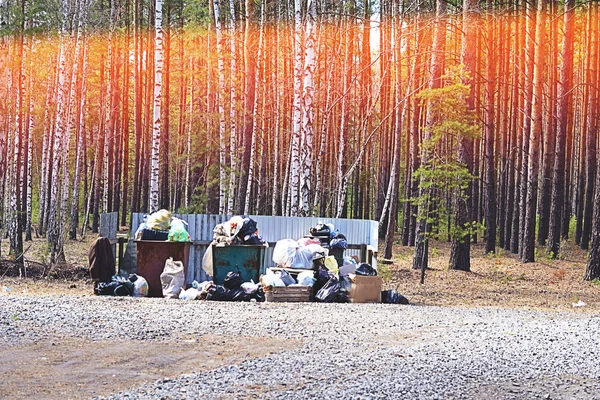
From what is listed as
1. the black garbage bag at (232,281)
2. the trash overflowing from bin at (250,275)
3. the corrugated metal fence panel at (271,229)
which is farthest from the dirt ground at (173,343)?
the black garbage bag at (232,281)

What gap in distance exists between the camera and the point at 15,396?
20.7ft

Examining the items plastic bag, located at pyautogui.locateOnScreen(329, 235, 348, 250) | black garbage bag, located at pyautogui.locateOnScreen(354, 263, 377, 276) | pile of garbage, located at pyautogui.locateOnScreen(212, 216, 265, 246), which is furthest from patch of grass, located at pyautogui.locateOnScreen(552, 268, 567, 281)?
pile of garbage, located at pyautogui.locateOnScreen(212, 216, 265, 246)

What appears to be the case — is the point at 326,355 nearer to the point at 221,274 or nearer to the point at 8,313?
the point at 8,313

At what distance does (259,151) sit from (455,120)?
26902 millimetres

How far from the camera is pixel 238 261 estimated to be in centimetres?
1420

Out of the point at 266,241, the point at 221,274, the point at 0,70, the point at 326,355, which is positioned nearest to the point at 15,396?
the point at 326,355

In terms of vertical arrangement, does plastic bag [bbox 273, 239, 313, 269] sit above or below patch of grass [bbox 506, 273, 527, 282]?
above

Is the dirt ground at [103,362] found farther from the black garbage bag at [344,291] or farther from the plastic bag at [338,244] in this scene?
the plastic bag at [338,244]

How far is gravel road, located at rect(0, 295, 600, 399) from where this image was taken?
6.85 meters

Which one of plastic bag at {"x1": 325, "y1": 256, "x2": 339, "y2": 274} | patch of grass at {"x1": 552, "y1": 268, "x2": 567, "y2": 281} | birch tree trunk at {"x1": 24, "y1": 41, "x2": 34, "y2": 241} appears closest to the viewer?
plastic bag at {"x1": 325, "y1": 256, "x2": 339, "y2": 274}

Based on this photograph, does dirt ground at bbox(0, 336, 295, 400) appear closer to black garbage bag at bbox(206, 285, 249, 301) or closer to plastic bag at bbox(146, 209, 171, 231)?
black garbage bag at bbox(206, 285, 249, 301)

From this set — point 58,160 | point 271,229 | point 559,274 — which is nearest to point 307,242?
point 271,229

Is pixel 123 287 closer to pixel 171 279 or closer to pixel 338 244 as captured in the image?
pixel 171 279

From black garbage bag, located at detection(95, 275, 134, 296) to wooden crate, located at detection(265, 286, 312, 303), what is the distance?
2.48 m
